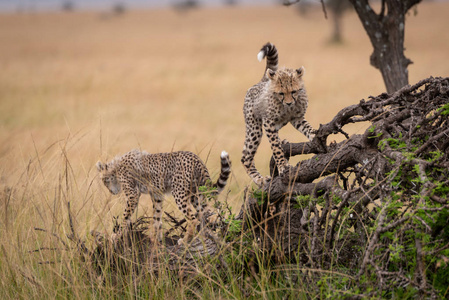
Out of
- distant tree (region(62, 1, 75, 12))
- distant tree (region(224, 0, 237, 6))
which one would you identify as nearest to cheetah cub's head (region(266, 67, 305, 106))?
distant tree (region(62, 1, 75, 12))

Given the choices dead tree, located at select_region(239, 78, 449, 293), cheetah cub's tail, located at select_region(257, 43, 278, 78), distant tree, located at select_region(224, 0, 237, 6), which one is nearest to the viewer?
dead tree, located at select_region(239, 78, 449, 293)

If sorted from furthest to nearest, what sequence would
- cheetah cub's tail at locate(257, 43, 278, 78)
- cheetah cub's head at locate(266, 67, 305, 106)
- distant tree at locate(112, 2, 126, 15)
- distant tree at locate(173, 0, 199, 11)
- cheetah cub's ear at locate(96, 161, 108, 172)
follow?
1. distant tree at locate(112, 2, 126, 15)
2. distant tree at locate(173, 0, 199, 11)
3. cheetah cub's ear at locate(96, 161, 108, 172)
4. cheetah cub's tail at locate(257, 43, 278, 78)
5. cheetah cub's head at locate(266, 67, 305, 106)

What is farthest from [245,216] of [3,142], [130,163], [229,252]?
[3,142]

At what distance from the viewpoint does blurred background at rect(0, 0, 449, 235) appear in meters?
5.54

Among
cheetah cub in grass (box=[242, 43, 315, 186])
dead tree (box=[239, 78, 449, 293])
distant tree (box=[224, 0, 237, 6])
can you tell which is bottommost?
dead tree (box=[239, 78, 449, 293])

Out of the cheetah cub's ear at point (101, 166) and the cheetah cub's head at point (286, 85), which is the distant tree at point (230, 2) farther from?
the cheetah cub's head at point (286, 85)

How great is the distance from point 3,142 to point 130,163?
4.59 feet

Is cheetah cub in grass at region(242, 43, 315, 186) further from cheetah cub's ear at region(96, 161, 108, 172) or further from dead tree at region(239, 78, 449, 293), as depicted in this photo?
cheetah cub's ear at region(96, 161, 108, 172)

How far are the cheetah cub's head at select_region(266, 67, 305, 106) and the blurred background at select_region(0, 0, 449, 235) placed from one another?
0.75 m

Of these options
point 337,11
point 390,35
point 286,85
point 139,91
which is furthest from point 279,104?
point 337,11

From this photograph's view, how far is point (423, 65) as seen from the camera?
23.7 m

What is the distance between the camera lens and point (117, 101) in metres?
20.5

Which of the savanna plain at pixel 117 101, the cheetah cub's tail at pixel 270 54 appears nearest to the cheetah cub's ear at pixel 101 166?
the savanna plain at pixel 117 101

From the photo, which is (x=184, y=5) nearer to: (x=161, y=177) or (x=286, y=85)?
(x=161, y=177)
